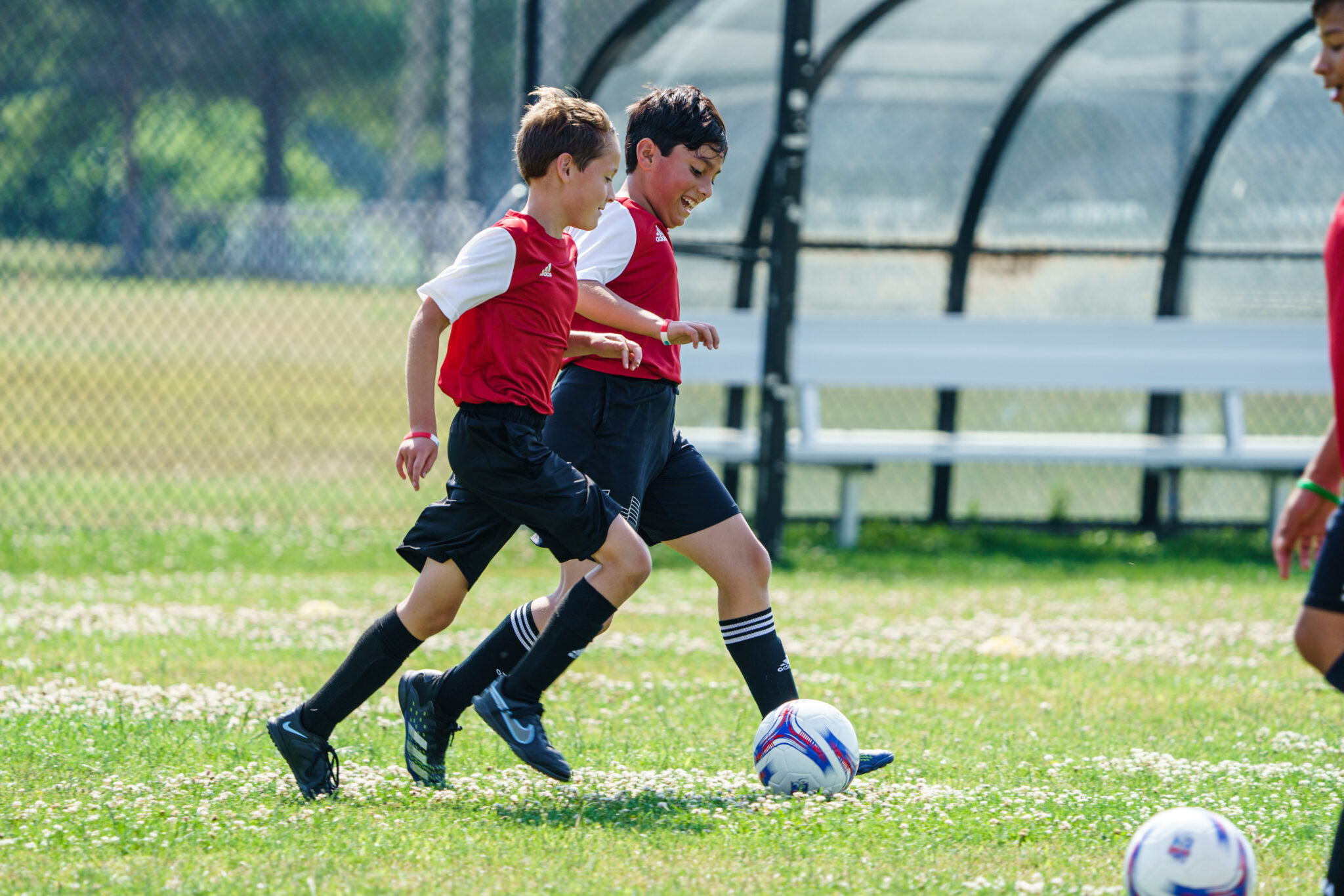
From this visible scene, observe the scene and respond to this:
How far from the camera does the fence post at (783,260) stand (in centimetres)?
806

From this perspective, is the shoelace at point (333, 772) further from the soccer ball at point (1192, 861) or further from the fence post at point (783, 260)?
the fence post at point (783, 260)

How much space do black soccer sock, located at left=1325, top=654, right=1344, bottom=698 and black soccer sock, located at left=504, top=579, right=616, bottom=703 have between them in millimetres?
1694

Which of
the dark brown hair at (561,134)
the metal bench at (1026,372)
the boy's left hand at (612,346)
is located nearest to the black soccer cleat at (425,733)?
the boy's left hand at (612,346)

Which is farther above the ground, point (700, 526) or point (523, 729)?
point (700, 526)

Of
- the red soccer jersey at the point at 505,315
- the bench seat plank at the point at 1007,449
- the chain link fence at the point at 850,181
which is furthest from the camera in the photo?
the chain link fence at the point at 850,181

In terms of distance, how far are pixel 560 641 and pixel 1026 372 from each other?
259 inches

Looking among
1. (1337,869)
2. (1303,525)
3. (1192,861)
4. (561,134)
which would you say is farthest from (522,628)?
(1337,869)

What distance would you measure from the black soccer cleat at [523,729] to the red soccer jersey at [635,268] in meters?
0.98

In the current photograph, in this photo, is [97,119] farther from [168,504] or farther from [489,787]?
[489,787]

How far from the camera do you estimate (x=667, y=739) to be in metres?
4.55

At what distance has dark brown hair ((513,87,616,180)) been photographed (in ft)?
12.5

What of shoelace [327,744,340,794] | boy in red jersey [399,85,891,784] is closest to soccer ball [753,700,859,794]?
boy in red jersey [399,85,891,784]

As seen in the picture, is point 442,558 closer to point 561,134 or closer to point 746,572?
point 746,572

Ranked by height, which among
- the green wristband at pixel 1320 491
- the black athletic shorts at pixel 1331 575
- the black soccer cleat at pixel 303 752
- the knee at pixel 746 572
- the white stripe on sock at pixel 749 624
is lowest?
the black soccer cleat at pixel 303 752
